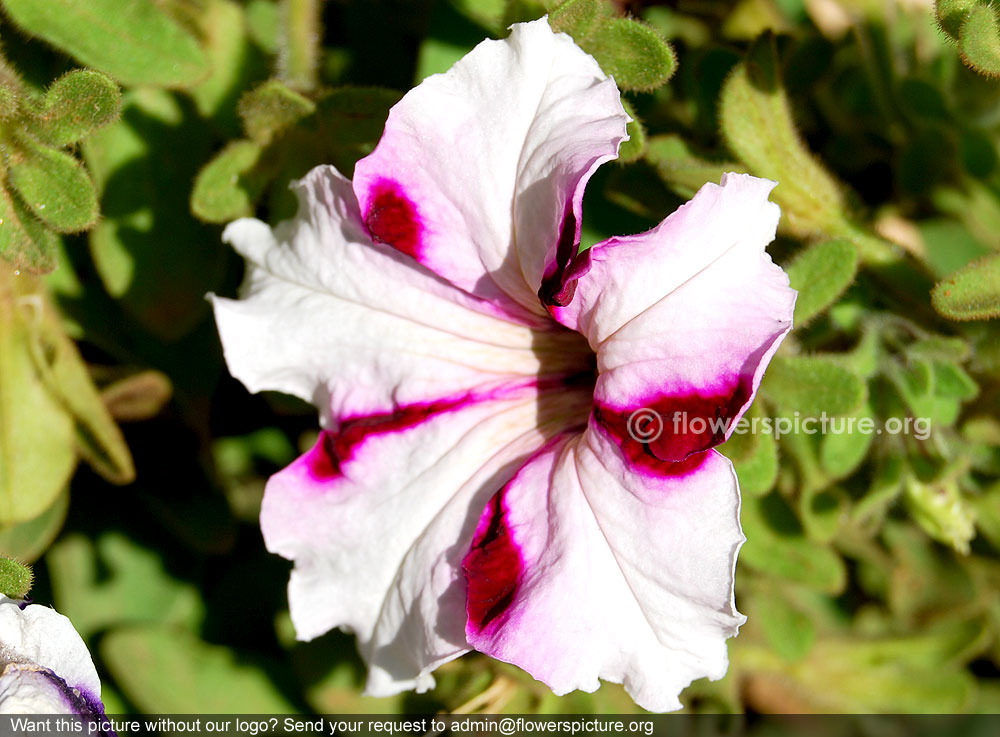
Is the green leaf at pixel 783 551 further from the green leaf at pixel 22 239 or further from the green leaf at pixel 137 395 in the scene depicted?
the green leaf at pixel 22 239

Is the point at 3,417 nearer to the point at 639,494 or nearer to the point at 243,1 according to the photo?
the point at 243,1

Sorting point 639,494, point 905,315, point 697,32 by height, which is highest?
point 697,32

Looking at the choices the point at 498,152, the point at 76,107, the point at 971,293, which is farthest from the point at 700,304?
the point at 76,107

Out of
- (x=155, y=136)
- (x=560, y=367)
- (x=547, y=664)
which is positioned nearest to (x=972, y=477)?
(x=560, y=367)

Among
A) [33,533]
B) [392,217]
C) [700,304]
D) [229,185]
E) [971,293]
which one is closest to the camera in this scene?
[700,304]

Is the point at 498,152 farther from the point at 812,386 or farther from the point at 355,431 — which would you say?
the point at 812,386

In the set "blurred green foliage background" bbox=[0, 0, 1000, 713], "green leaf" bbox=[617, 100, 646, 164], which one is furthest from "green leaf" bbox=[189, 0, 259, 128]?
"green leaf" bbox=[617, 100, 646, 164]

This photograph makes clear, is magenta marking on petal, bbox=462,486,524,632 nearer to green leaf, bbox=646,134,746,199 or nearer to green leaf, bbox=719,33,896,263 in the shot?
green leaf, bbox=646,134,746,199

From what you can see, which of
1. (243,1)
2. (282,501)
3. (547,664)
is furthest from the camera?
(243,1)
